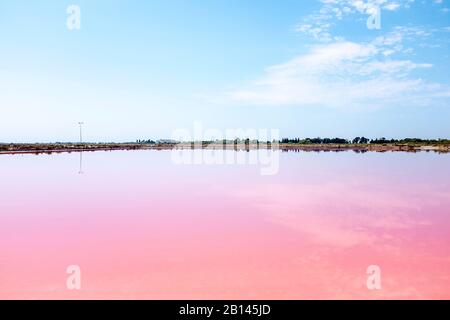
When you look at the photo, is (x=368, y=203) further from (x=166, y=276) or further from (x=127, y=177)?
(x=127, y=177)

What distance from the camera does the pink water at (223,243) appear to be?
6.47 m

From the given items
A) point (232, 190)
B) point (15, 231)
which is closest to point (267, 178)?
point (232, 190)

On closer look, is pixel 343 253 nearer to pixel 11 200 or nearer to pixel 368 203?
pixel 368 203

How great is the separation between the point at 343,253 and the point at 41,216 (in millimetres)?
8655

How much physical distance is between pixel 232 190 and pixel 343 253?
8.96m

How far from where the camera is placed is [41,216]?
11344 millimetres

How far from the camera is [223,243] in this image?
8.86 meters

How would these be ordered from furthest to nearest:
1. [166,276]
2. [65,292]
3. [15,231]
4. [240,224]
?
1. [240,224]
2. [15,231]
3. [166,276]
4. [65,292]

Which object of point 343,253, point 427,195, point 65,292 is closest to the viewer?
point 65,292

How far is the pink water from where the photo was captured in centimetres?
647

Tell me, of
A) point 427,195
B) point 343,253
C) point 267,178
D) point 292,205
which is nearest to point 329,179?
point 267,178

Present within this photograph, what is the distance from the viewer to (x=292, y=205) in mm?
13531

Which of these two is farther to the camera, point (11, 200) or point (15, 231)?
point (11, 200)

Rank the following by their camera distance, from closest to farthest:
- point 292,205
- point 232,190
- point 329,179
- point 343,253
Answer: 1. point 343,253
2. point 292,205
3. point 232,190
4. point 329,179
